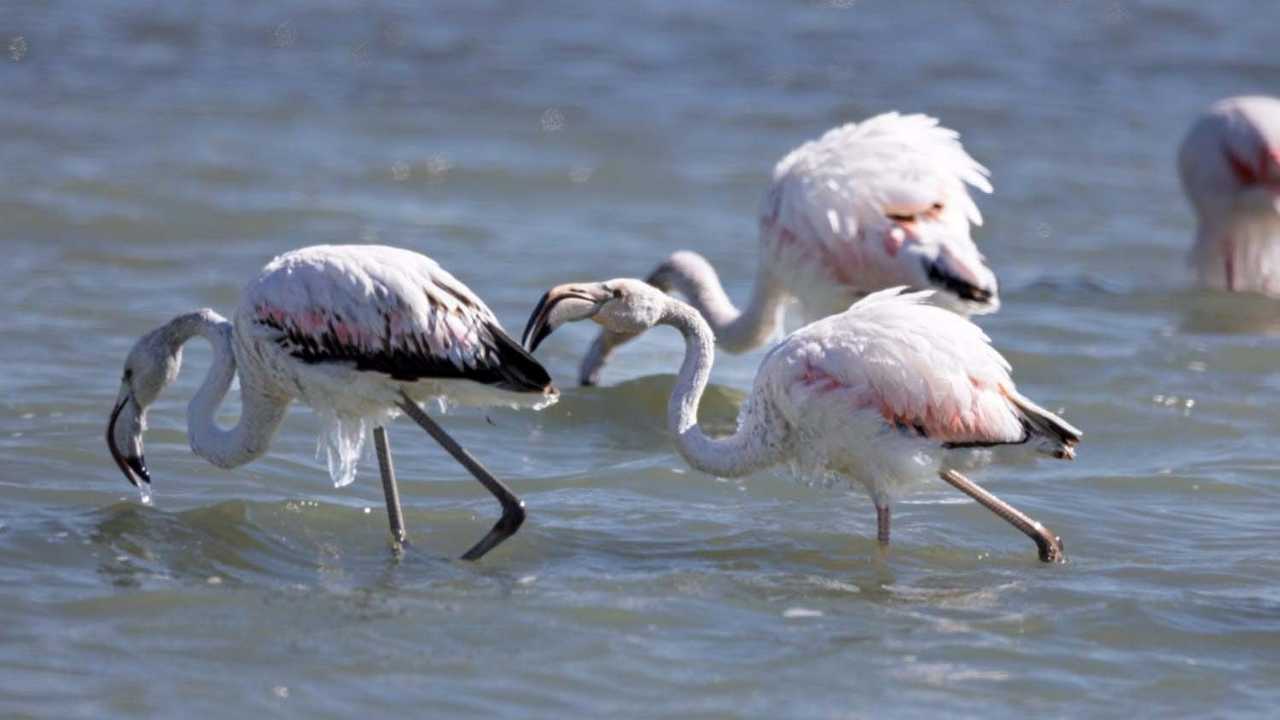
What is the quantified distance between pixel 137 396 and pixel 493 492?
4.15 feet

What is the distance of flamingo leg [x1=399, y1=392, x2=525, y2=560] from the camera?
6891 mm

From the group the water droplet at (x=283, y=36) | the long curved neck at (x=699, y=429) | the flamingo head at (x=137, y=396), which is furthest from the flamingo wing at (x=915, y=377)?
the water droplet at (x=283, y=36)

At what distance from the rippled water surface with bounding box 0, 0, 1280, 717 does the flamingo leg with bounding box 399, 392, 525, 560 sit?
115 mm

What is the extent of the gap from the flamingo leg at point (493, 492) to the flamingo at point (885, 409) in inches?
17.1

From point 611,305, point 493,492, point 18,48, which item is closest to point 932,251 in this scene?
point 611,305

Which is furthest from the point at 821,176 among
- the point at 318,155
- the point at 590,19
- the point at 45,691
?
the point at 590,19

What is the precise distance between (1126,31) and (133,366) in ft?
50.0

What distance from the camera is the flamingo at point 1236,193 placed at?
36.7 ft

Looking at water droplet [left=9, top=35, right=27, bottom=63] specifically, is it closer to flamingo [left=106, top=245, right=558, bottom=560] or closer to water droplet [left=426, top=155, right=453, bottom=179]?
water droplet [left=426, top=155, right=453, bottom=179]

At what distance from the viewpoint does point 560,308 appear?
7.11m

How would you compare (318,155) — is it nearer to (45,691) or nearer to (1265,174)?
(1265,174)

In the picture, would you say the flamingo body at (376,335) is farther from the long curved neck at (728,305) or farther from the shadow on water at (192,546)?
the long curved neck at (728,305)

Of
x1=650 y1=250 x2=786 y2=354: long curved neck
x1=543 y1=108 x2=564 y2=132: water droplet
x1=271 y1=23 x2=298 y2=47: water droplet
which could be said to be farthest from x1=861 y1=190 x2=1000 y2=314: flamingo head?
x1=271 y1=23 x2=298 y2=47: water droplet

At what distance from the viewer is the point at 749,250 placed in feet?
41.9
